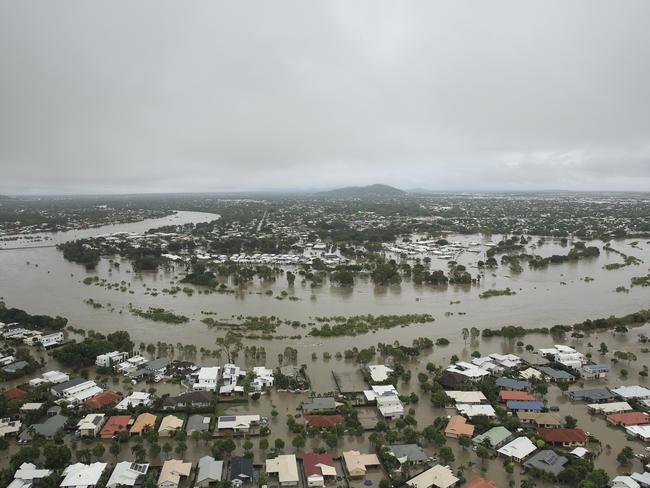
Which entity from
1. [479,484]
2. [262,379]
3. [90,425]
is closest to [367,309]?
[262,379]

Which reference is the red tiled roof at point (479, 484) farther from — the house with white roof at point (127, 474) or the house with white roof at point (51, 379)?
the house with white roof at point (51, 379)

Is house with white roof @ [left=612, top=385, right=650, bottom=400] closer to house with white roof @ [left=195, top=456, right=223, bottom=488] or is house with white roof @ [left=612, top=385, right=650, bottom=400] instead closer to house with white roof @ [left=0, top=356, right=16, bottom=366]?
house with white roof @ [left=195, top=456, right=223, bottom=488]

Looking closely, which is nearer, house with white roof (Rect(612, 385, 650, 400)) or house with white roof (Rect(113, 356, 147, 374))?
house with white roof (Rect(612, 385, 650, 400))

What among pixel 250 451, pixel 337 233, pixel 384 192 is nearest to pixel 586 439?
pixel 250 451

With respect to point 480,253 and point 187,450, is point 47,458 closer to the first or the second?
point 187,450

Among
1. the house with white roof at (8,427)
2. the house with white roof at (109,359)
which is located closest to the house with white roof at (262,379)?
the house with white roof at (109,359)

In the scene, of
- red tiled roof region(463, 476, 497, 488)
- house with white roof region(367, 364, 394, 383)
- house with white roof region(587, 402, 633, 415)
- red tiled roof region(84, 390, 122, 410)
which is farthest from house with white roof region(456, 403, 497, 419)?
red tiled roof region(84, 390, 122, 410)
